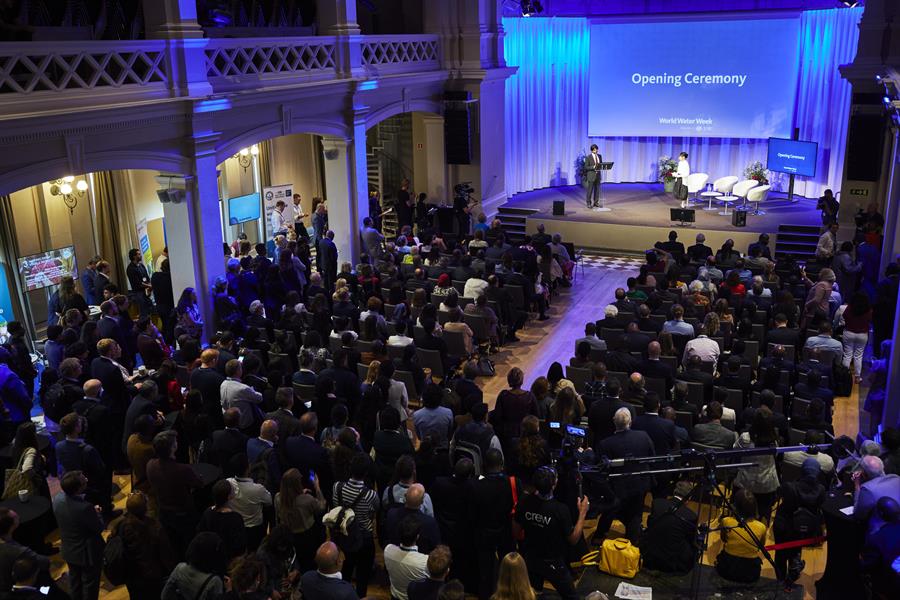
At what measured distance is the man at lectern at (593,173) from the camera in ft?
63.3

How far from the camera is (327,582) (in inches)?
194

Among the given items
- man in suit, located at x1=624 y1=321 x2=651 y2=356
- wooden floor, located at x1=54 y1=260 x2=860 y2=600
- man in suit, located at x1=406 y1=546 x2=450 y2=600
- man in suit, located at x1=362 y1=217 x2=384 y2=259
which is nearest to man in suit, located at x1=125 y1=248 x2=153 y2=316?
wooden floor, located at x1=54 y1=260 x2=860 y2=600

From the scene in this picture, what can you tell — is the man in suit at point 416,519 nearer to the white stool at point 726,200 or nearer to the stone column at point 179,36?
the stone column at point 179,36

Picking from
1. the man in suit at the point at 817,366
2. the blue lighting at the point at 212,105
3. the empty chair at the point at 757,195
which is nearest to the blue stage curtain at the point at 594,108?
the empty chair at the point at 757,195

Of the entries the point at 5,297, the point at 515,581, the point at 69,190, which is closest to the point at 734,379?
the point at 515,581

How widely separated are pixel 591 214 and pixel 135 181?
1004 centimetres

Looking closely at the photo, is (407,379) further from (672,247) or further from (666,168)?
(666,168)

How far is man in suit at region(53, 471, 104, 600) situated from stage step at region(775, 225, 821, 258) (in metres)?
14.6

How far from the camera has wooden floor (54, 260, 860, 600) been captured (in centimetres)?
706

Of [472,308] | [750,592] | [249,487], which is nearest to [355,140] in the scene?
[472,308]

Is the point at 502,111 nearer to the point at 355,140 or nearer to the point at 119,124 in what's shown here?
the point at 355,140

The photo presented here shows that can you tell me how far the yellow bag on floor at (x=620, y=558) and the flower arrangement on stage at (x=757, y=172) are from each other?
15012 mm

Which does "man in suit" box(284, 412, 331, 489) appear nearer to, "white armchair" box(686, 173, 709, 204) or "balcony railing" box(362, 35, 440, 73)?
"balcony railing" box(362, 35, 440, 73)

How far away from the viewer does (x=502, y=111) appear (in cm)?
2030
